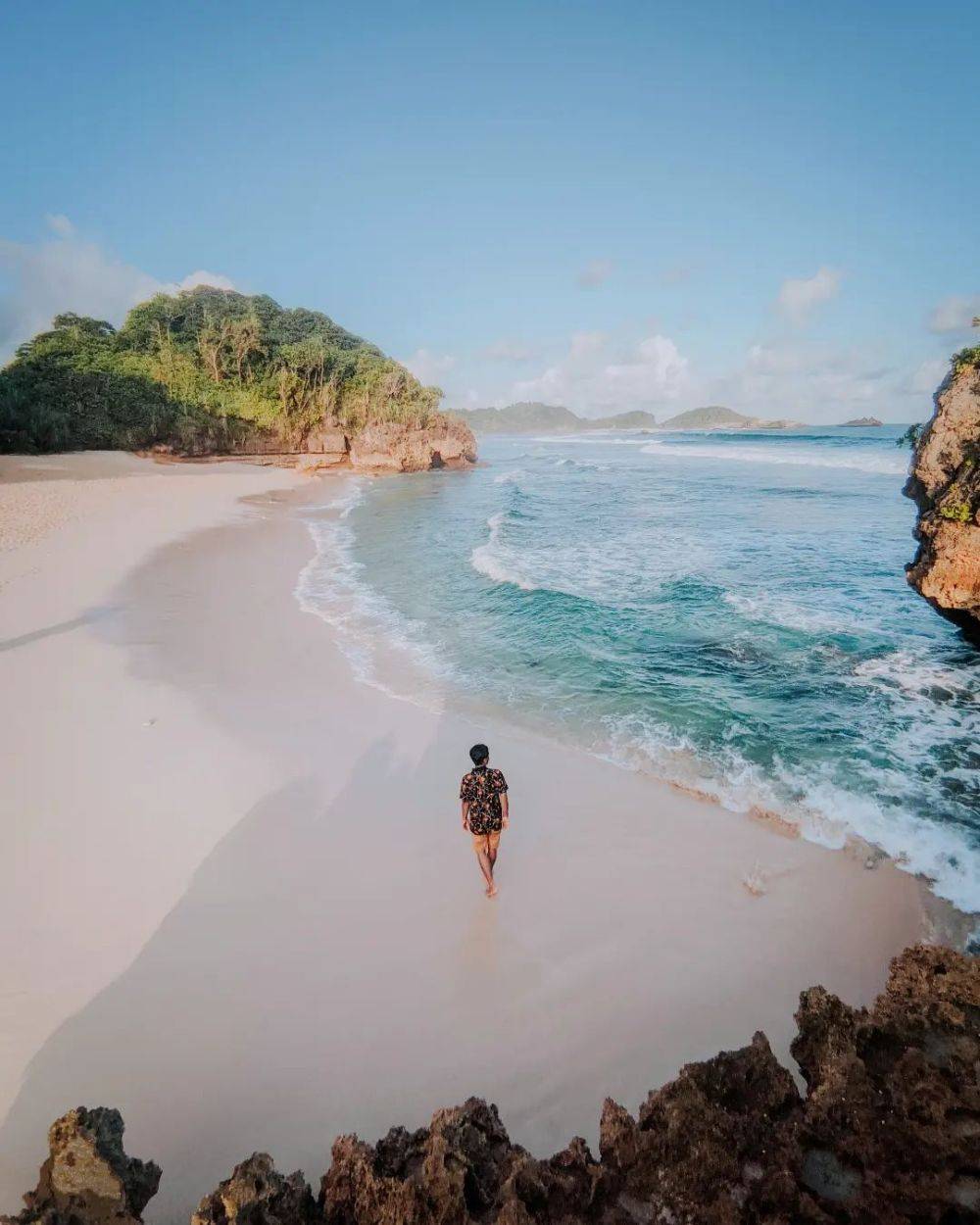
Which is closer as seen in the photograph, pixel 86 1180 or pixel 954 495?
pixel 86 1180

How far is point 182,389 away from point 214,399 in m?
3.78

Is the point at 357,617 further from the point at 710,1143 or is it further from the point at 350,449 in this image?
the point at 350,449

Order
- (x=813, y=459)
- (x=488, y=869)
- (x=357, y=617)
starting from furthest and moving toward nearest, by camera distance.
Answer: (x=813, y=459)
(x=357, y=617)
(x=488, y=869)

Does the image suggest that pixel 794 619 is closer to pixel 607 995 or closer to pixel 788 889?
pixel 788 889

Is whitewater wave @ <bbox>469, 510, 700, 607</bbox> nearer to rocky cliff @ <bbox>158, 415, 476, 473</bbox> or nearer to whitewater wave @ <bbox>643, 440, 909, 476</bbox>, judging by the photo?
rocky cliff @ <bbox>158, 415, 476, 473</bbox>

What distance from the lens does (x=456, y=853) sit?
21.4ft

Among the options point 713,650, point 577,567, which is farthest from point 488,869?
point 577,567

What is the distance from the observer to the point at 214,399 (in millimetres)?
53625

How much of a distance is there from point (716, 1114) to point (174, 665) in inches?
423

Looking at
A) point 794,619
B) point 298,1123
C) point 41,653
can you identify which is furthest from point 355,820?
point 794,619

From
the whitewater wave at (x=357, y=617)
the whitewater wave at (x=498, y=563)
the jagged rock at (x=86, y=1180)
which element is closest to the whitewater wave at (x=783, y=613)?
the whitewater wave at (x=498, y=563)

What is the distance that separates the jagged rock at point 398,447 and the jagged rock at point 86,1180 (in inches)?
2077

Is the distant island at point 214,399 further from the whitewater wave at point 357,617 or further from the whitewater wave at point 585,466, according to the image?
the whitewater wave at point 357,617

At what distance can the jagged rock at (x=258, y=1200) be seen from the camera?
2699mm
